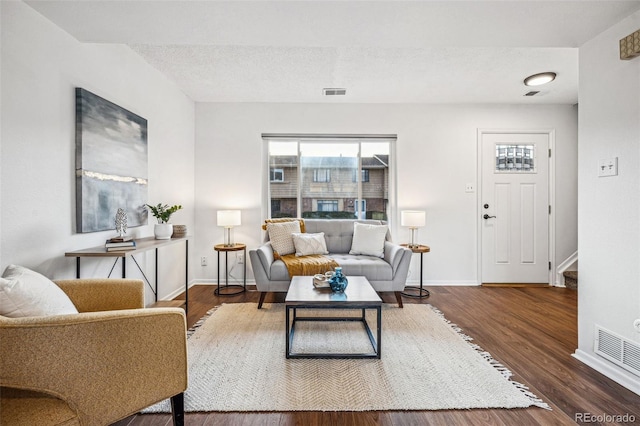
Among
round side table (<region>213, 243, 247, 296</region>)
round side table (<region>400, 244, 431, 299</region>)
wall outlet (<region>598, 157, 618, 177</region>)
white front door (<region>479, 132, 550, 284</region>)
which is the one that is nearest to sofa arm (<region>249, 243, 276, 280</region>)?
round side table (<region>213, 243, 247, 296</region>)

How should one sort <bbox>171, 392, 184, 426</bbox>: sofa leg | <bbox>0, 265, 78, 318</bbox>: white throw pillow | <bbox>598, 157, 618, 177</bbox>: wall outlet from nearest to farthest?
<bbox>0, 265, 78, 318</bbox>: white throw pillow, <bbox>171, 392, 184, 426</bbox>: sofa leg, <bbox>598, 157, 618, 177</bbox>: wall outlet

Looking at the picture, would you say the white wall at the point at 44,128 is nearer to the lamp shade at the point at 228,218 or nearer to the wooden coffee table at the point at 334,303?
the lamp shade at the point at 228,218

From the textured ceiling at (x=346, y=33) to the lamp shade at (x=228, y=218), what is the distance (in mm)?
1552

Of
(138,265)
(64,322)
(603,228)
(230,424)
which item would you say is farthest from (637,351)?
(138,265)

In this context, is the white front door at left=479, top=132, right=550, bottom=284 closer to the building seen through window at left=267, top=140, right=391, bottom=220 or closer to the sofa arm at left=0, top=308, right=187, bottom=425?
the building seen through window at left=267, top=140, right=391, bottom=220

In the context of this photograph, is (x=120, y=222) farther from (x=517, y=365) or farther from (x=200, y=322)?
(x=517, y=365)

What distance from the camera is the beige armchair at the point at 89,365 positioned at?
39.2 inches

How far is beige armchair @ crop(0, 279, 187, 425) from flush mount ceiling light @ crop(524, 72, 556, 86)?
12.9 feet

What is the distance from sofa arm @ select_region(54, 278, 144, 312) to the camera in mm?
1618

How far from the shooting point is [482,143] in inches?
159

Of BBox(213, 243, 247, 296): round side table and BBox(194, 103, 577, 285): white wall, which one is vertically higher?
BBox(194, 103, 577, 285): white wall

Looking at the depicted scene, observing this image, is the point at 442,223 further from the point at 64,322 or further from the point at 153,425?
the point at 64,322

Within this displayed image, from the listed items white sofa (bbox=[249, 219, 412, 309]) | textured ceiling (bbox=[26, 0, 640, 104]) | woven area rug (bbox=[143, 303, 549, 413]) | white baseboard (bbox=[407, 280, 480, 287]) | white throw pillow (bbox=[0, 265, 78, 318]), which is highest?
textured ceiling (bbox=[26, 0, 640, 104])

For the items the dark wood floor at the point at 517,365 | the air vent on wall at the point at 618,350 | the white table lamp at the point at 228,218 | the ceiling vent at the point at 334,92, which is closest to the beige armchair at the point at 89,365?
the dark wood floor at the point at 517,365
